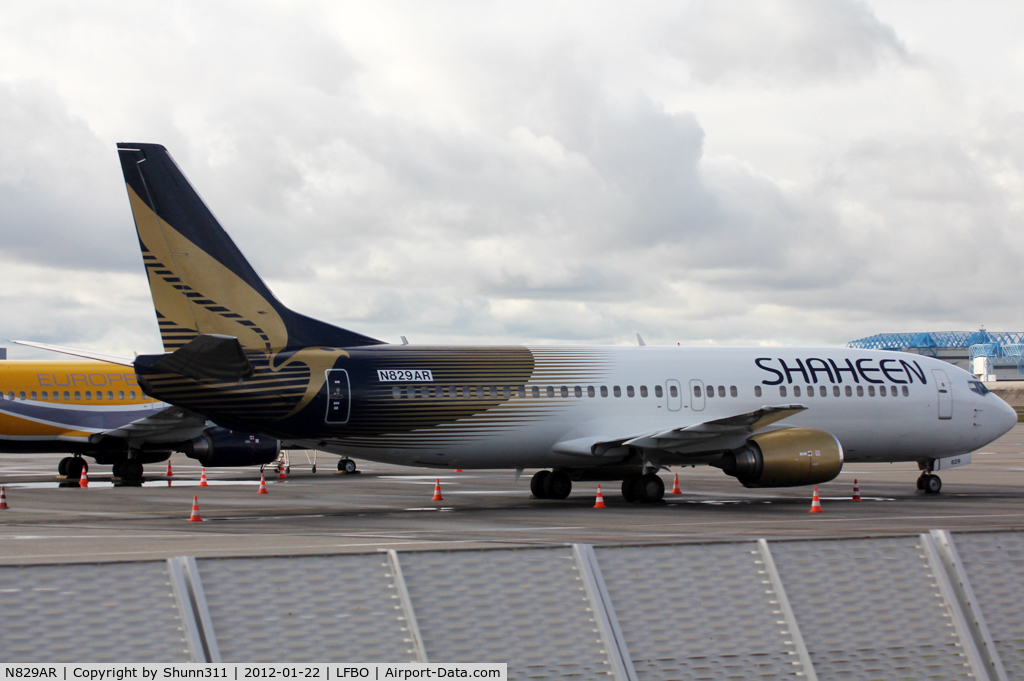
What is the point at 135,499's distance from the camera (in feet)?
88.5

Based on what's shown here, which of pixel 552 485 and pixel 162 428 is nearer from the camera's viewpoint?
pixel 552 485

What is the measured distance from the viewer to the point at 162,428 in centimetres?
3219

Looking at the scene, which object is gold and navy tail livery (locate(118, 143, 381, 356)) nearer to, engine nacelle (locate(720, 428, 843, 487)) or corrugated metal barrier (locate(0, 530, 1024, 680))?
engine nacelle (locate(720, 428, 843, 487))

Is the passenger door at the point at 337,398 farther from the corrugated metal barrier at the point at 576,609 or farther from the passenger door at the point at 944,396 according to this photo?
the corrugated metal barrier at the point at 576,609

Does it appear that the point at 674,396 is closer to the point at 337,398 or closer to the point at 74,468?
the point at 337,398

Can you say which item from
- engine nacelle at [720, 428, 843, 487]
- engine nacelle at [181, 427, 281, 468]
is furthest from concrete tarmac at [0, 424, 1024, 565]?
engine nacelle at [181, 427, 281, 468]

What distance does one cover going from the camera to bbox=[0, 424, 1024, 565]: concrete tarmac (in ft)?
53.1

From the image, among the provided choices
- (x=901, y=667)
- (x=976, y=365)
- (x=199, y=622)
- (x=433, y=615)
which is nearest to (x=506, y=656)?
(x=433, y=615)

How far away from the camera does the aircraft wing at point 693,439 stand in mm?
22672

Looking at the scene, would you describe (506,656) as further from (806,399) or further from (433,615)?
(806,399)

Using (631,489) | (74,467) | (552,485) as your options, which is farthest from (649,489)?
(74,467)

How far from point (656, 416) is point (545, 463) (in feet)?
9.68

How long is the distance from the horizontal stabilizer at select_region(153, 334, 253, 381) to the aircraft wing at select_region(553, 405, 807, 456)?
742cm

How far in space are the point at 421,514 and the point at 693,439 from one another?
6.19 meters
